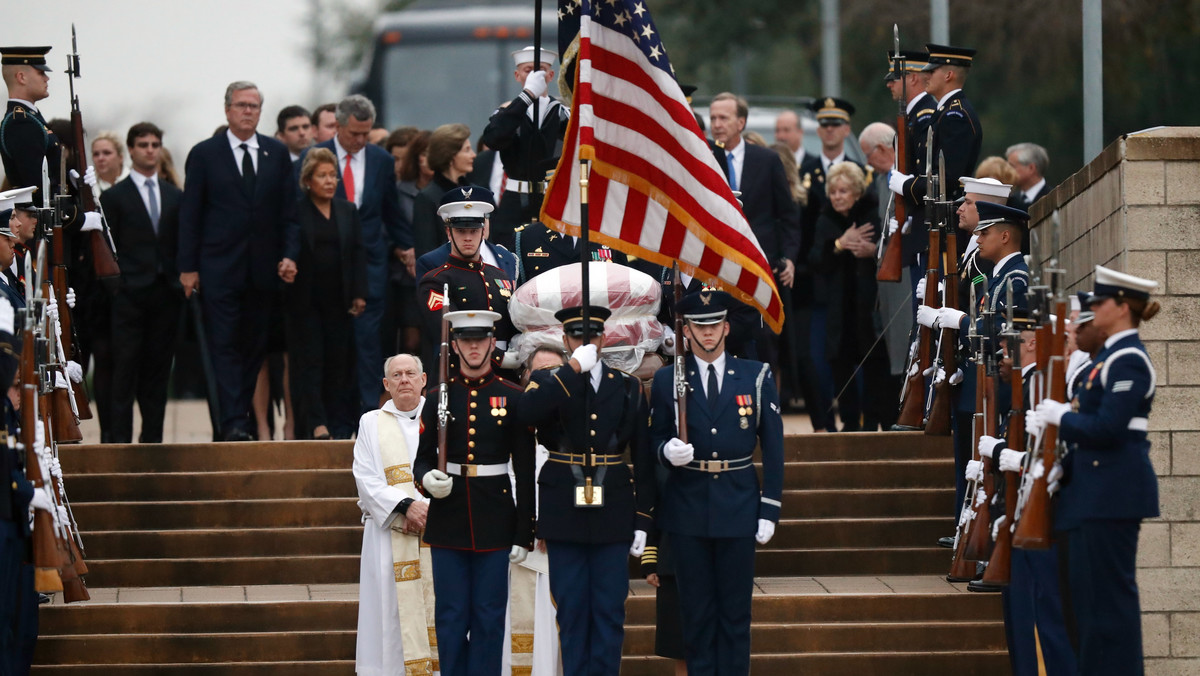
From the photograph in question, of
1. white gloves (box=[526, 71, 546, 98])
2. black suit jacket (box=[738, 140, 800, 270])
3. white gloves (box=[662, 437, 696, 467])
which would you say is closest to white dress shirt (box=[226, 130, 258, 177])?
white gloves (box=[526, 71, 546, 98])

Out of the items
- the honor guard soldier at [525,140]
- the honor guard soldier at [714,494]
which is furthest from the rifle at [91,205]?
the honor guard soldier at [714,494]

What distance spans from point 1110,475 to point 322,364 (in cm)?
640

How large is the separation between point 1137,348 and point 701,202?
2.31 m

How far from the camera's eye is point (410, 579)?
10.3 metres

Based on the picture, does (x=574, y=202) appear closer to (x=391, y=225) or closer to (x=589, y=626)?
(x=589, y=626)

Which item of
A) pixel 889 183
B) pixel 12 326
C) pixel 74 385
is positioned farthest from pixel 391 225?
pixel 12 326

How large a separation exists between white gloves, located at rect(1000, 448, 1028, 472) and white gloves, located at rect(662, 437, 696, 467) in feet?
4.96

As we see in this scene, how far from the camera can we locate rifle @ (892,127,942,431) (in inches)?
447

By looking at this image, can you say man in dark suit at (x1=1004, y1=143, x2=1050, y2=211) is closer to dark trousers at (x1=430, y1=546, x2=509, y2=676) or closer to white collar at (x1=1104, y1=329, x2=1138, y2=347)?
white collar at (x1=1104, y1=329, x2=1138, y2=347)

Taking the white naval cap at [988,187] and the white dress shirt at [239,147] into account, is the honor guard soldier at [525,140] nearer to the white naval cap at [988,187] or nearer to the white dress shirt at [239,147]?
the white dress shirt at [239,147]

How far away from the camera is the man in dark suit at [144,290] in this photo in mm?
13219

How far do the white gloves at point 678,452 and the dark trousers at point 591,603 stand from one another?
1.58 ft

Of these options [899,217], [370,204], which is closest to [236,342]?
[370,204]

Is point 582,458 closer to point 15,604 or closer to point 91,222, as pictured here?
point 15,604
